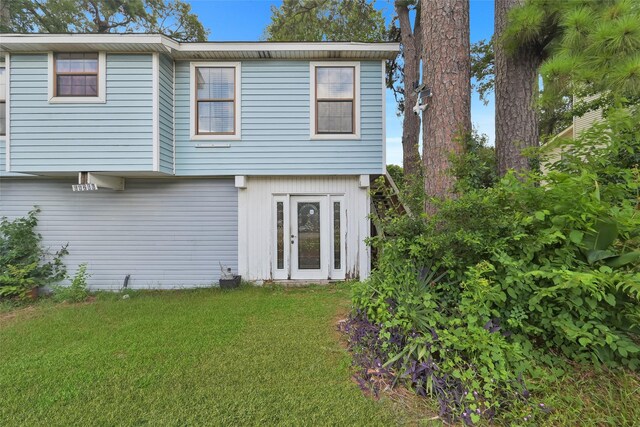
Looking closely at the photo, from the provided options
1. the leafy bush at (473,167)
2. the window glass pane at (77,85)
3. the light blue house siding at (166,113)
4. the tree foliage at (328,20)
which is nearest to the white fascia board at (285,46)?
the light blue house siding at (166,113)

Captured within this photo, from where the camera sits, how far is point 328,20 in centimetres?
976

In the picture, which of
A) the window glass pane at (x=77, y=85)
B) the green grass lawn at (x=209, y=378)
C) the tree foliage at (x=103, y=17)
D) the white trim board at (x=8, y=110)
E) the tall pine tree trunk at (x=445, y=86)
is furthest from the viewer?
the tree foliage at (x=103, y=17)

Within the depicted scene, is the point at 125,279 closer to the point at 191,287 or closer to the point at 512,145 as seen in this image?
the point at 191,287

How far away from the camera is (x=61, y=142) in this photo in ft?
16.2

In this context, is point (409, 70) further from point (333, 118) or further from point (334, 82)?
point (333, 118)

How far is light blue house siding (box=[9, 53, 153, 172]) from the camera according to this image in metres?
4.94

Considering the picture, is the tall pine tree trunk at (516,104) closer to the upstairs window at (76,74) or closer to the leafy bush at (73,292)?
the upstairs window at (76,74)

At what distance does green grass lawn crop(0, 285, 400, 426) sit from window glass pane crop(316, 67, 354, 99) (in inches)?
154

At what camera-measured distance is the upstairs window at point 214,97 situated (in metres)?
5.51

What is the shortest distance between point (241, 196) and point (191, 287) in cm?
210

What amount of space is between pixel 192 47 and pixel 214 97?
0.89 metres

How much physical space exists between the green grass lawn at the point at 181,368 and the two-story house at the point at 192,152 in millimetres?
1600

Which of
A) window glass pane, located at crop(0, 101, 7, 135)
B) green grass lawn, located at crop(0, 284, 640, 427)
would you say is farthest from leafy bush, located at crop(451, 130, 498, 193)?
window glass pane, located at crop(0, 101, 7, 135)

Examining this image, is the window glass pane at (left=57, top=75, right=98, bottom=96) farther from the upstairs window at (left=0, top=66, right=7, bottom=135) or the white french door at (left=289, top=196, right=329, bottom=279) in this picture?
the white french door at (left=289, top=196, right=329, bottom=279)
